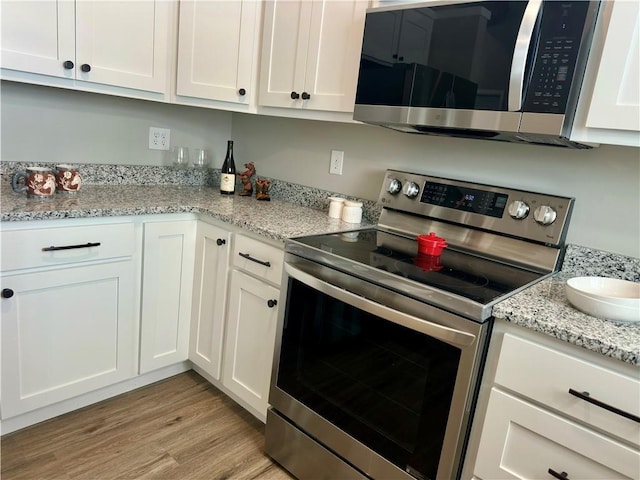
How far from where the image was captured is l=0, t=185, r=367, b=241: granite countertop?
5.33 feet

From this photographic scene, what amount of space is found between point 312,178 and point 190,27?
891 mm

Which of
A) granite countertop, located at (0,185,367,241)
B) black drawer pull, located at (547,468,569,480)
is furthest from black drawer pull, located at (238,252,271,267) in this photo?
black drawer pull, located at (547,468,569,480)

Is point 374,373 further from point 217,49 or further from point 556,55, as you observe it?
point 217,49

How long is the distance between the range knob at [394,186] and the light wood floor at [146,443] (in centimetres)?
115

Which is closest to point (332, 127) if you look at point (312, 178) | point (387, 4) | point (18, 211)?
point (312, 178)

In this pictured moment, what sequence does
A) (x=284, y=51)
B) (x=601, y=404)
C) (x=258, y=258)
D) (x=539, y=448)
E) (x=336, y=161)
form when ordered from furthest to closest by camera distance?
(x=336, y=161) → (x=284, y=51) → (x=258, y=258) → (x=539, y=448) → (x=601, y=404)

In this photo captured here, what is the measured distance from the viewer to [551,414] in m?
1.09

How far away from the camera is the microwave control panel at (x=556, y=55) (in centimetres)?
121

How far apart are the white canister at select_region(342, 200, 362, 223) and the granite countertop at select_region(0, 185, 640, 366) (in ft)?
0.12

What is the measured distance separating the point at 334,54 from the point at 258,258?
86 cm

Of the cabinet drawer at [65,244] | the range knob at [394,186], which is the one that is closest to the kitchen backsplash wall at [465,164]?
the range knob at [394,186]

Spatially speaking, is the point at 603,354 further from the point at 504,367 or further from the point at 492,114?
the point at 492,114

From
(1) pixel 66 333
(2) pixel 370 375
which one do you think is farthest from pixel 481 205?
(1) pixel 66 333

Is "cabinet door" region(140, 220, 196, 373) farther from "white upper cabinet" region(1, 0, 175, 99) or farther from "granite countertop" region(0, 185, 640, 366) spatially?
"white upper cabinet" region(1, 0, 175, 99)
